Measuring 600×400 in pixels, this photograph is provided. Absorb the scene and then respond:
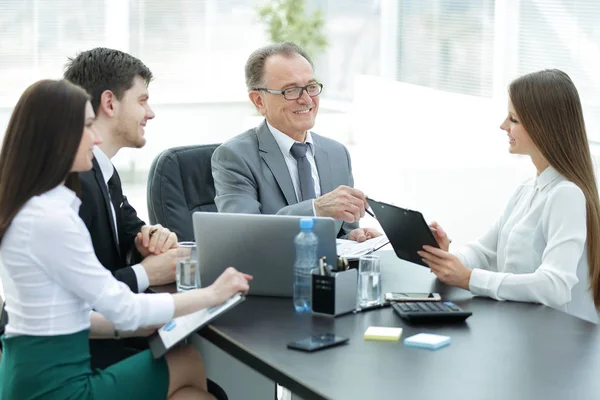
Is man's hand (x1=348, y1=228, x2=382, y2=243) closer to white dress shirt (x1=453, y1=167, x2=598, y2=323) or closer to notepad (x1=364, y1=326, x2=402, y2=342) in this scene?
white dress shirt (x1=453, y1=167, x2=598, y2=323)

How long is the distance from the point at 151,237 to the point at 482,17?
431 cm

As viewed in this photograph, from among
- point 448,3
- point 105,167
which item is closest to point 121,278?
point 105,167

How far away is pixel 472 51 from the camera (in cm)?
646

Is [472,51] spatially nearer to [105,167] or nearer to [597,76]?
[597,76]

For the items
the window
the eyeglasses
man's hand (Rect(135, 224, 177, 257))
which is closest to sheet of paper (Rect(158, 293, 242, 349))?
man's hand (Rect(135, 224, 177, 257))

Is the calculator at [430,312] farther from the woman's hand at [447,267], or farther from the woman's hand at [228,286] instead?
the woman's hand at [228,286]

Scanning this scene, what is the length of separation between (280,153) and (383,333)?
1.31 metres

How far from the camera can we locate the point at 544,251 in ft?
7.75

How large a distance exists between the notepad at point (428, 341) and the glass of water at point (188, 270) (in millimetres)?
712

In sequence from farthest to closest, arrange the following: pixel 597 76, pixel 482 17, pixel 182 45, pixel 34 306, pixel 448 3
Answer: pixel 182 45
pixel 448 3
pixel 482 17
pixel 597 76
pixel 34 306

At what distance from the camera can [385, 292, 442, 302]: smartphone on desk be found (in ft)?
7.48

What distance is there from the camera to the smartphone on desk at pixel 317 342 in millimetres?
1892

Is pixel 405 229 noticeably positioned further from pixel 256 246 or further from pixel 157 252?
pixel 157 252

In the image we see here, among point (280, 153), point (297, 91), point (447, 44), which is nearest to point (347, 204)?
point (280, 153)
